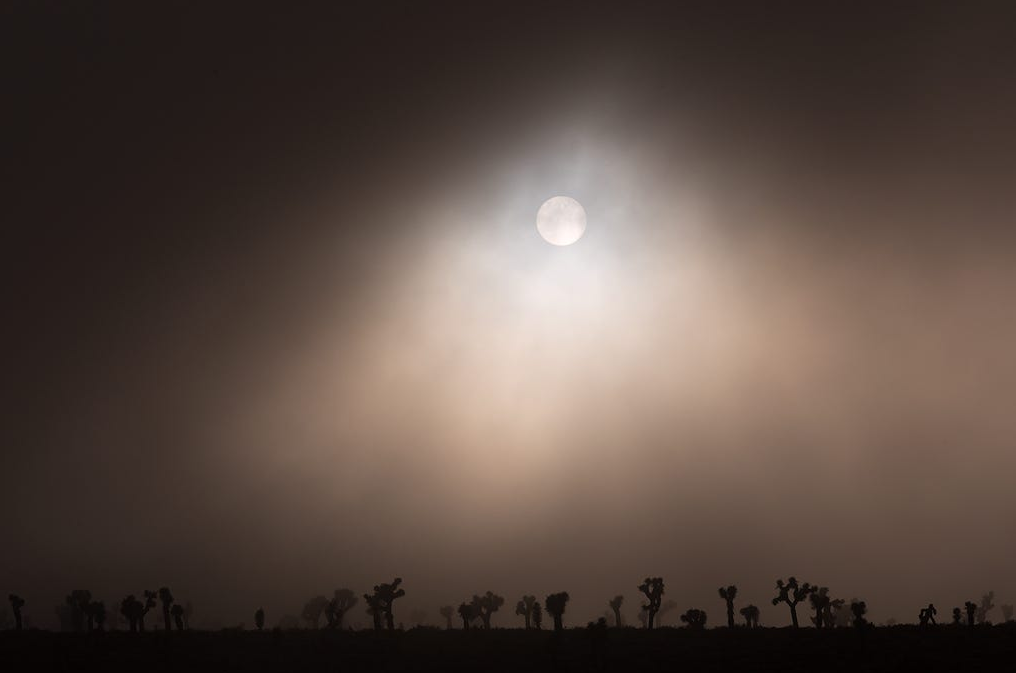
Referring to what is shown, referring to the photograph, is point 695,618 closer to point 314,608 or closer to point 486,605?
point 486,605

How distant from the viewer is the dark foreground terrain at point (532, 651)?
196 ft

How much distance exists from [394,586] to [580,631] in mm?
20677

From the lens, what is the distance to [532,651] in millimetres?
66875

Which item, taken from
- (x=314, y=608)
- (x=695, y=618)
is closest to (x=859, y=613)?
(x=695, y=618)

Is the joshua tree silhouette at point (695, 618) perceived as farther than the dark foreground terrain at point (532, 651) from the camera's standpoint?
Yes

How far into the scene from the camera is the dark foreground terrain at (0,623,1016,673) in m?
59.8

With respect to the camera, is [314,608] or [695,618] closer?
[695,618]

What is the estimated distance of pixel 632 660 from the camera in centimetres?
6284

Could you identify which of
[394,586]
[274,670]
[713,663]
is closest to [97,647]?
[274,670]

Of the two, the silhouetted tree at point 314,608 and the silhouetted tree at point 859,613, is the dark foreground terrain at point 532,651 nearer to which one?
the silhouetted tree at point 859,613

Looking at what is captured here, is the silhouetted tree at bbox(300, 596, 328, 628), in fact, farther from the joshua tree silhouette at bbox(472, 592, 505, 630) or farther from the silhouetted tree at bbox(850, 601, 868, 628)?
the silhouetted tree at bbox(850, 601, 868, 628)

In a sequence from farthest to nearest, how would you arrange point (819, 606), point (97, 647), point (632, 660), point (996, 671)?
point (819, 606)
point (97, 647)
point (632, 660)
point (996, 671)

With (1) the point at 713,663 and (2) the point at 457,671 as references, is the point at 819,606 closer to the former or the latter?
(1) the point at 713,663

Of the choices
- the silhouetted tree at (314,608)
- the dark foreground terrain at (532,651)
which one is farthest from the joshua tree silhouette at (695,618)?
the silhouetted tree at (314,608)
